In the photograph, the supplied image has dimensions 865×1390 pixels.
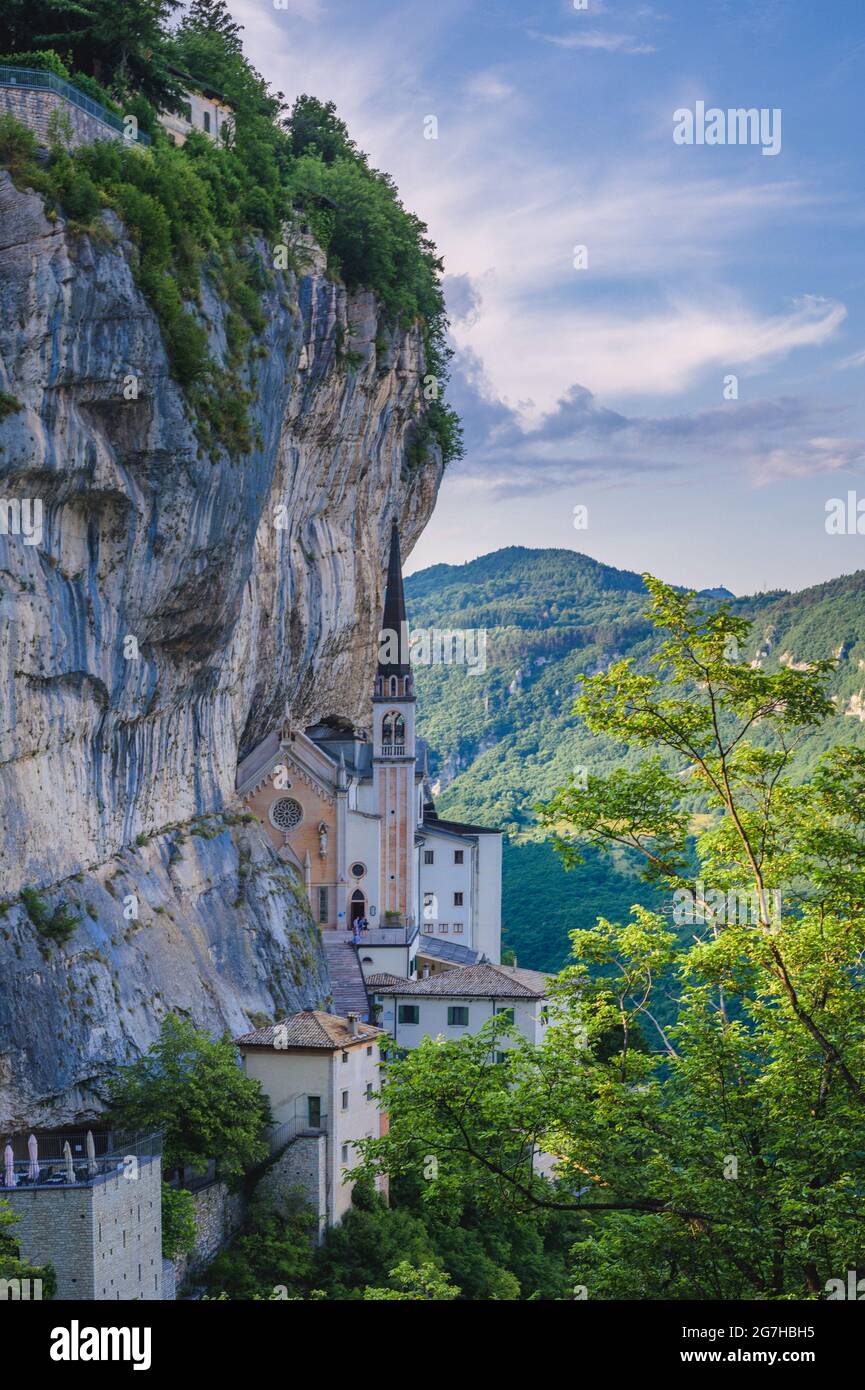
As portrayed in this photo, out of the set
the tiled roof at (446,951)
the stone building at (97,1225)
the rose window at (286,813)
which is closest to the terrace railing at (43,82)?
the stone building at (97,1225)

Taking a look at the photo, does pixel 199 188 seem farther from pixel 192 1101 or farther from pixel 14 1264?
pixel 14 1264

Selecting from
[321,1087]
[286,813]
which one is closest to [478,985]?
[286,813]

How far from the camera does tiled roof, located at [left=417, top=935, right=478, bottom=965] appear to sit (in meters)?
66.1

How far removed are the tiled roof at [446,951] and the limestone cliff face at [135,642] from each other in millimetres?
16307

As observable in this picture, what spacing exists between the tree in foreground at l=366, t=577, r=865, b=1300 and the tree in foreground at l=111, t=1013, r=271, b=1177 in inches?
591

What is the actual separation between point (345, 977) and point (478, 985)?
17.4ft

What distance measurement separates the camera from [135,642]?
3588cm

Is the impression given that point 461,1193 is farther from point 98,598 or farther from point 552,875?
point 552,875

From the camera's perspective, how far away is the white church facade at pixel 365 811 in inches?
2435

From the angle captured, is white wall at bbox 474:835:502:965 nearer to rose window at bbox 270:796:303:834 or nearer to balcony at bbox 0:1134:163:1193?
rose window at bbox 270:796:303:834

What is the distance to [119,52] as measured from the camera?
39.3 metres

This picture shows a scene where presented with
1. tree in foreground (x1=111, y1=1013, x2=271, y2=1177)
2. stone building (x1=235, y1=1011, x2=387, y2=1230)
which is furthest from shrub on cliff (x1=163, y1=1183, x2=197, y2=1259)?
stone building (x1=235, y1=1011, x2=387, y2=1230)
